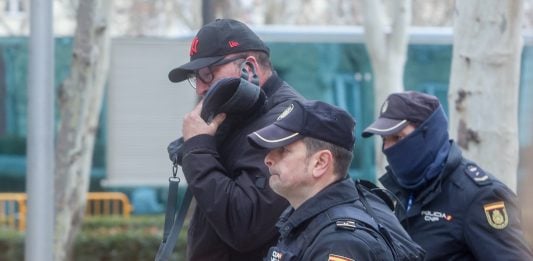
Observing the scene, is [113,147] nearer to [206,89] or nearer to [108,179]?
[108,179]

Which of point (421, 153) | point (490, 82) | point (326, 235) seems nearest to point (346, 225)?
point (326, 235)

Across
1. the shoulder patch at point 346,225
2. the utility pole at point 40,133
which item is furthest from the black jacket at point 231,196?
the utility pole at point 40,133

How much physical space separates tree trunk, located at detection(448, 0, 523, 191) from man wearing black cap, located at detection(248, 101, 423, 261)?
8.55 ft

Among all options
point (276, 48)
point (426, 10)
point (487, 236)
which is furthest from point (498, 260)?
point (426, 10)

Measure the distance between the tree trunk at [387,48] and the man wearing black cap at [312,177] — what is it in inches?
332

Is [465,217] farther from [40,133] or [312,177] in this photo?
[40,133]

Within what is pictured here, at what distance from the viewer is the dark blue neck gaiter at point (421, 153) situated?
4.17 metres

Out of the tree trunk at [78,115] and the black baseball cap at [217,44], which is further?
the tree trunk at [78,115]

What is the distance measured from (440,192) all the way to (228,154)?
0.92m

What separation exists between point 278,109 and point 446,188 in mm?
812

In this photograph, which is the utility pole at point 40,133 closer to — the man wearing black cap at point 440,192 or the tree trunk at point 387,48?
the man wearing black cap at point 440,192

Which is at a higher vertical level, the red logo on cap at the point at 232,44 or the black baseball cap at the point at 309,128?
the red logo on cap at the point at 232,44

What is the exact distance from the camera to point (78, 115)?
10.9 metres

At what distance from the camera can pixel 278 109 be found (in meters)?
3.70
